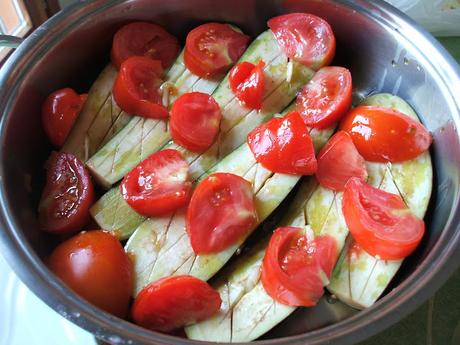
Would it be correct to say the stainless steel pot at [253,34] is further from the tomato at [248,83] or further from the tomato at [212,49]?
the tomato at [248,83]

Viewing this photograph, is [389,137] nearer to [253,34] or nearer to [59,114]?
[253,34]

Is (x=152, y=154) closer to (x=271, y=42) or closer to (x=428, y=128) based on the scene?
(x=271, y=42)

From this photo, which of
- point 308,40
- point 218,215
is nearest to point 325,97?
point 308,40

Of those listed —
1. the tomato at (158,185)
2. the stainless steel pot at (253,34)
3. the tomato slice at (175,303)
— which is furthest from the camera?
the tomato at (158,185)

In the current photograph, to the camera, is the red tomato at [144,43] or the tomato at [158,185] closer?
the tomato at [158,185]

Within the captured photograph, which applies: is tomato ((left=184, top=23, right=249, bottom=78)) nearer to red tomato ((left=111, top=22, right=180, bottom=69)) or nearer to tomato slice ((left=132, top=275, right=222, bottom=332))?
red tomato ((left=111, top=22, right=180, bottom=69))

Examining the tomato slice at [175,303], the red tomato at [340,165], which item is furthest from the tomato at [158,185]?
the red tomato at [340,165]

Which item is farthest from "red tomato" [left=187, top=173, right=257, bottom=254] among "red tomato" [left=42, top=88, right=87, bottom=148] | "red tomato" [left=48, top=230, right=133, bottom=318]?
"red tomato" [left=42, top=88, right=87, bottom=148]
